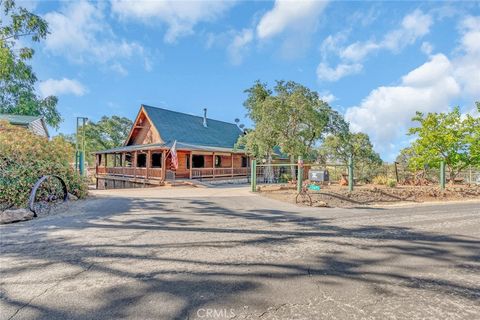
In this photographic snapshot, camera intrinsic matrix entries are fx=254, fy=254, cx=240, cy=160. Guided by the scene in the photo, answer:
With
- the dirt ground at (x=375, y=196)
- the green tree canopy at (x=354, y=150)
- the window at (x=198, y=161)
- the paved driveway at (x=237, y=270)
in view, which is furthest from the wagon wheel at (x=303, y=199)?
the window at (x=198, y=161)

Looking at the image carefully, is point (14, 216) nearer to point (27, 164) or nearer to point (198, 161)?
point (27, 164)

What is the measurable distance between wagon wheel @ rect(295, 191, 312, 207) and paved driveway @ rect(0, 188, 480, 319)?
11.1 ft

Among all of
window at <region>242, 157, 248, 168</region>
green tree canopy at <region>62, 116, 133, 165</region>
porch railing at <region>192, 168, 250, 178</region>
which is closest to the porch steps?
porch railing at <region>192, 168, 250, 178</region>

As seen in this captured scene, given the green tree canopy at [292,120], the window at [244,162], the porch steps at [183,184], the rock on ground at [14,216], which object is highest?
the green tree canopy at [292,120]

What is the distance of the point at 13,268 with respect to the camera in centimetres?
352

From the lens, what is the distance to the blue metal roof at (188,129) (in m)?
24.2

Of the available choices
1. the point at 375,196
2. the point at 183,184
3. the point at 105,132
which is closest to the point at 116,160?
the point at 105,132

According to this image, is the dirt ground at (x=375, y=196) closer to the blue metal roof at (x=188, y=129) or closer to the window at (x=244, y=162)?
the blue metal roof at (x=188, y=129)

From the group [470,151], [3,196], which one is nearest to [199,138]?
[3,196]

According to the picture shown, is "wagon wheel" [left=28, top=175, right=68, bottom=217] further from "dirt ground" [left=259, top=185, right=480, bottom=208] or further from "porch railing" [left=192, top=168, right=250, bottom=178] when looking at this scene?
"porch railing" [left=192, top=168, right=250, bottom=178]

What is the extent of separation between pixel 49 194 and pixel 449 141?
1976 cm

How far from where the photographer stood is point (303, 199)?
10.3 m

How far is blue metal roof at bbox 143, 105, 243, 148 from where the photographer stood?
24172 mm

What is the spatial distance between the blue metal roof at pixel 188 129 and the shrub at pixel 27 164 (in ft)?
39.8
